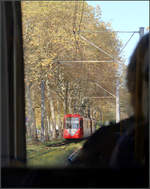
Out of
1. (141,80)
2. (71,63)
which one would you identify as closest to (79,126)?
(71,63)

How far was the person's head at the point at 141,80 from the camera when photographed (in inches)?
73.6

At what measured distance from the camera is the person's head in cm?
187

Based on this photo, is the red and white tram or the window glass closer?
the red and white tram

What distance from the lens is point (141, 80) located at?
1899 millimetres

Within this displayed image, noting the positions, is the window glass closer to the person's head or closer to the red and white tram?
the red and white tram

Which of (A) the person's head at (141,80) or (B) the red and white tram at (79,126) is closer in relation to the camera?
(A) the person's head at (141,80)

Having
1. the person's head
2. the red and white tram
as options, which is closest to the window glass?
the red and white tram

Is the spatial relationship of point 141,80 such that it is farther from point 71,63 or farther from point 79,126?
point 71,63

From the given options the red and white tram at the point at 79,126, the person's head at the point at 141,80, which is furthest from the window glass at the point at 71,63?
the person's head at the point at 141,80

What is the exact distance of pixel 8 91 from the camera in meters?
2.33

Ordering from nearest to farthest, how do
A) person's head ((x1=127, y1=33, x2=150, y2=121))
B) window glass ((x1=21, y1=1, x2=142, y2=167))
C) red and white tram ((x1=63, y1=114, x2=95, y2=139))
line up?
person's head ((x1=127, y1=33, x2=150, y2=121)), red and white tram ((x1=63, y1=114, x2=95, y2=139)), window glass ((x1=21, y1=1, x2=142, y2=167))

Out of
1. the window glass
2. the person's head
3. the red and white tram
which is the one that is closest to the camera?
the person's head

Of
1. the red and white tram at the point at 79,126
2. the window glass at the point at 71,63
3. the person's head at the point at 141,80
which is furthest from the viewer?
the window glass at the point at 71,63

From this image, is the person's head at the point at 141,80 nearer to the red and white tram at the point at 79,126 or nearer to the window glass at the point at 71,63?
the red and white tram at the point at 79,126
